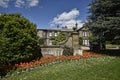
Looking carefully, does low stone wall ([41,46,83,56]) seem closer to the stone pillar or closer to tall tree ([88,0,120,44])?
the stone pillar

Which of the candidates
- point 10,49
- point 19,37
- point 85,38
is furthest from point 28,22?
point 85,38

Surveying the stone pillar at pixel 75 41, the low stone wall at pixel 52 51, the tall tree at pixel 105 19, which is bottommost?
the low stone wall at pixel 52 51

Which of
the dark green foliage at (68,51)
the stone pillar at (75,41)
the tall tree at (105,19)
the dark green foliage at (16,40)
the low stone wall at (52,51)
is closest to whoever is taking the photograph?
the dark green foliage at (16,40)

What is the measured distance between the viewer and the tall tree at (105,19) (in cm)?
2042

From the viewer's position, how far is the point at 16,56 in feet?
55.7

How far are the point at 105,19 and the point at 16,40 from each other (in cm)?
942

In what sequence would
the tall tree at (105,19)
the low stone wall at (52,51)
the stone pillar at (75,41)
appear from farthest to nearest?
the low stone wall at (52,51) → the stone pillar at (75,41) → the tall tree at (105,19)

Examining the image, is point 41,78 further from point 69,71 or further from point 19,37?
point 19,37

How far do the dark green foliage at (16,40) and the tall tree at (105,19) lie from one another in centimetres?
670

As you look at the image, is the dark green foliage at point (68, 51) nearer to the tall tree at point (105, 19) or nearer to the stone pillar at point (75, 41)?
the stone pillar at point (75, 41)

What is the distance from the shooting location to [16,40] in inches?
686

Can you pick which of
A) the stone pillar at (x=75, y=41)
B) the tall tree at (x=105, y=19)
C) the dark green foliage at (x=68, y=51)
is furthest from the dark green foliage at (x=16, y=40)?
the tall tree at (x=105, y=19)

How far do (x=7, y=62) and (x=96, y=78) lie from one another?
897 centimetres

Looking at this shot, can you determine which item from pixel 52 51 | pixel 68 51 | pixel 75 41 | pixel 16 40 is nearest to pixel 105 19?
pixel 75 41
